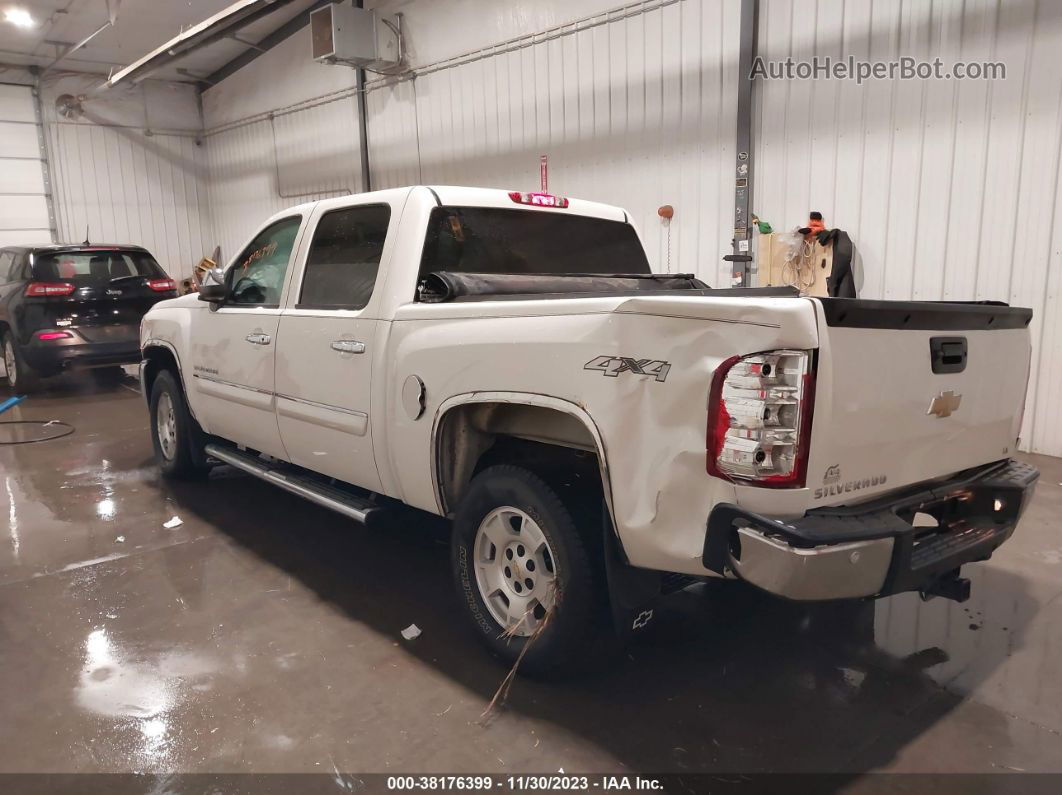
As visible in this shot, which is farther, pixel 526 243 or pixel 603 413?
pixel 526 243

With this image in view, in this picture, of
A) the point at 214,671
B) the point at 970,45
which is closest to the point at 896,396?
the point at 214,671

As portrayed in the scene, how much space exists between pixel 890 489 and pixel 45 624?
11.8 ft

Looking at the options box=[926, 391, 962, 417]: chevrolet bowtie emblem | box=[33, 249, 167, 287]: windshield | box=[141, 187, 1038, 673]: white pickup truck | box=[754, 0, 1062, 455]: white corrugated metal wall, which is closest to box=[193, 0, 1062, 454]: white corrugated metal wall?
box=[754, 0, 1062, 455]: white corrugated metal wall

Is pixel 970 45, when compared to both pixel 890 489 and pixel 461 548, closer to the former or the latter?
pixel 890 489

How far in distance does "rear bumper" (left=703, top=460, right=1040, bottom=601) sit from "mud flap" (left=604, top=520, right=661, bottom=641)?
38 centimetres

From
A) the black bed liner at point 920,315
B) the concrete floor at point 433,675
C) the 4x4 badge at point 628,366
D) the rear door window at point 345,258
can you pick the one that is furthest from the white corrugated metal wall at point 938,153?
the 4x4 badge at point 628,366

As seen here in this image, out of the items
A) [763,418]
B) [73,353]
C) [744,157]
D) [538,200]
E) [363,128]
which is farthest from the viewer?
[363,128]

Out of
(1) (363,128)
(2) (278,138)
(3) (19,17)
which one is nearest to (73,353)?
(1) (363,128)

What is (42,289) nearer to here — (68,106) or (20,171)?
(20,171)

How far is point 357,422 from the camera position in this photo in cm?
345

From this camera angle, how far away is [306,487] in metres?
3.97

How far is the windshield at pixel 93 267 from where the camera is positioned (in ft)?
29.3

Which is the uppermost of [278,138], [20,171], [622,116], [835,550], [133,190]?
[278,138]

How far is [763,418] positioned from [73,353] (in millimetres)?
9034
